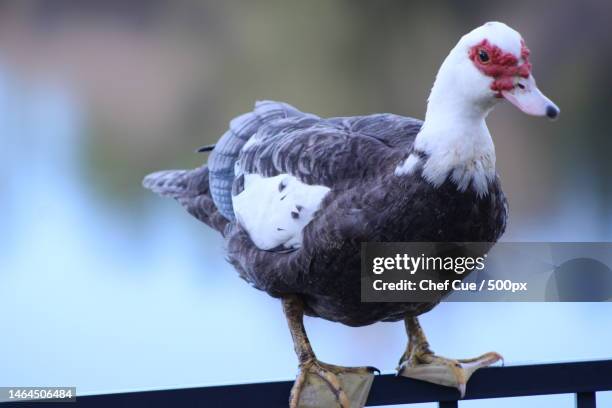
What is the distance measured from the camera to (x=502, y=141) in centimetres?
227

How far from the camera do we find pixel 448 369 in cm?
94

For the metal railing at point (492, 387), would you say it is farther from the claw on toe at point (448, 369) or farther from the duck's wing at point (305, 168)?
the duck's wing at point (305, 168)

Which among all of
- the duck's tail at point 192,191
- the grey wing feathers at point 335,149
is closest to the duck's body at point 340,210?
the grey wing feathers at point 335,149

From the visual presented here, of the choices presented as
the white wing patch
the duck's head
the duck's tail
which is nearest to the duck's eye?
the duck's head

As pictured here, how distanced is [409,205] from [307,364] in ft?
0.83

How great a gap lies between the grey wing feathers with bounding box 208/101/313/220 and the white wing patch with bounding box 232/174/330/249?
7 cm

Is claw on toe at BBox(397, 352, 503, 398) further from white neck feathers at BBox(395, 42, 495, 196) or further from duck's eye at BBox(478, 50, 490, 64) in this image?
duck's eye at BBox(478, 50, 490, 64)

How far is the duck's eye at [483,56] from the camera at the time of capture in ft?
2.69

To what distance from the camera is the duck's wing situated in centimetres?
94

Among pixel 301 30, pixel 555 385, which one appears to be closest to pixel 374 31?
pixel 301 30

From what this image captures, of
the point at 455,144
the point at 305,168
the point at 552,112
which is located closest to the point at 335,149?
the point at 305,168

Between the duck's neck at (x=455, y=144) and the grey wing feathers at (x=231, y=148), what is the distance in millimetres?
319

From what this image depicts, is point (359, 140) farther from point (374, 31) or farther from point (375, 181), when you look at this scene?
point (374, 31)

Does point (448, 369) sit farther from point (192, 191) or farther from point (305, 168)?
point (192, 191)
